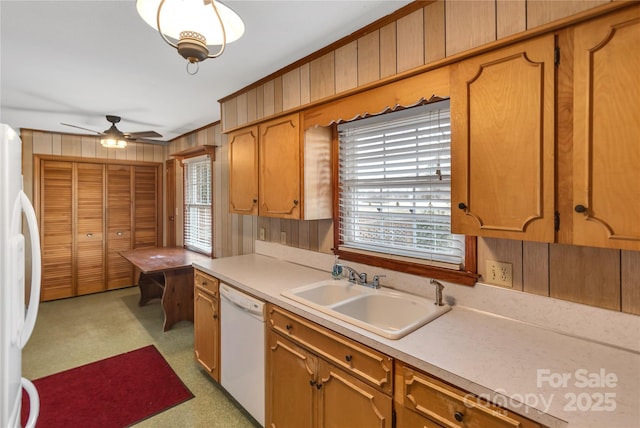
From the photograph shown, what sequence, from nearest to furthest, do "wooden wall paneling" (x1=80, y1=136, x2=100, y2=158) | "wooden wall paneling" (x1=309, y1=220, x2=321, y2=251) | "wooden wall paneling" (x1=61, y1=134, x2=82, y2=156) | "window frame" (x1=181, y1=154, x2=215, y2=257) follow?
"wooden wall paneling" (x1=309, y1=220, x2=321, y2=251), "window frame" (x1=181, y1=154, x2=215, y2=257), "wooden wall paneling" (x1=61, y1=134, x2=82, y2=156), "wooden wall paneling" (x1=80, y1=136, x2=100, y2=158)

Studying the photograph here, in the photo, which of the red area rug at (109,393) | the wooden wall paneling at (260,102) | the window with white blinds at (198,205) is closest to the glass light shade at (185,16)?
the wooden wall paneling at (260,102)

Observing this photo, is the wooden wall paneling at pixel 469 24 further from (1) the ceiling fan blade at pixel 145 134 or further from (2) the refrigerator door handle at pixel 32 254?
(1) the ceiling fan blade at pixel 145 134

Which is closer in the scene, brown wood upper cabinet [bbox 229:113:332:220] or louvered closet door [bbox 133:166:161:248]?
brown wood upper cabinet [bbox 229:113:332:220]

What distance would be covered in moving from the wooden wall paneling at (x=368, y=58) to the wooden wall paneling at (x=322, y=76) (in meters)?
0.21

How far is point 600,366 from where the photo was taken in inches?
41.5

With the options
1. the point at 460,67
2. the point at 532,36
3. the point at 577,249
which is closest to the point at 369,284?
the point at 577,249

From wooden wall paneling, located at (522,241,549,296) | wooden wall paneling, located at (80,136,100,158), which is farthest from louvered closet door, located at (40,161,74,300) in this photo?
wooden wall paneling, located at (522,241,549,296)

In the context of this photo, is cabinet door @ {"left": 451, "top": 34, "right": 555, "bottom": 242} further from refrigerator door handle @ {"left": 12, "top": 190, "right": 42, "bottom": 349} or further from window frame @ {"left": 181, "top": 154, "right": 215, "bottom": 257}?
window frame @ {"left": 181, "top": 154, "right": 215, "bottom": 257}

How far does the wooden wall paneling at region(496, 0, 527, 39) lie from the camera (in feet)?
3.83

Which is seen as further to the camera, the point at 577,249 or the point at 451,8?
the point at 451,8

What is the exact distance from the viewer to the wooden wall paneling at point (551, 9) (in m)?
1.03

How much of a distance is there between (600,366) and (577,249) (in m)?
0.44

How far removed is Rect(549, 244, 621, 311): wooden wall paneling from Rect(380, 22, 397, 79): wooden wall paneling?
115 cm

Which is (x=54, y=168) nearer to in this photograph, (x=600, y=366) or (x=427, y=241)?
(x=427, y=241)
